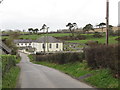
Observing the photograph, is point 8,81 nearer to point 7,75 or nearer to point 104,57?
point 7,75

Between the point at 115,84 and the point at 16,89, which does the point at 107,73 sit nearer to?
the point at 115,84

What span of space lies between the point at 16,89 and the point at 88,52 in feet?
30.2

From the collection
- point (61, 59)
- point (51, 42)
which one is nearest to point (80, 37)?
point (51, 42)

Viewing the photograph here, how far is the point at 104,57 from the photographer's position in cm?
1773

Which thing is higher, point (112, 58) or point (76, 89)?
point (112, 58)

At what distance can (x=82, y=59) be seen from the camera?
2841 centimetres

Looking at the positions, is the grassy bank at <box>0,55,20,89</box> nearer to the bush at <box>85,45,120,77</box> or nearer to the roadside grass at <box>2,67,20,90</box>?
the roadside grass at <box>2,67,20,90</box>

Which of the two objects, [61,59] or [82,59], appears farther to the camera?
[61,59]

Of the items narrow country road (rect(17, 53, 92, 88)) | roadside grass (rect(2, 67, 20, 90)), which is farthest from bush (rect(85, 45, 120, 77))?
roadside grass (rect(2, 67, 20, 90))

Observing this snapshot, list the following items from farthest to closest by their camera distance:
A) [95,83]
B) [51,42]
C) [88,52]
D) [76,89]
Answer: [51,42] < [88,52] < [95,83] < [76,89]

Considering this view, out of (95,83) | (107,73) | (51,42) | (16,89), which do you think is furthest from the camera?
(51,42)

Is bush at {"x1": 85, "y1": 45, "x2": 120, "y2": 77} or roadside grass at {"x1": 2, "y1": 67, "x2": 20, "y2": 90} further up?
bush at {"x1": 85, "y1": 45, "x2": 120, "y2": 77}

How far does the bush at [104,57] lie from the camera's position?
15125 mm

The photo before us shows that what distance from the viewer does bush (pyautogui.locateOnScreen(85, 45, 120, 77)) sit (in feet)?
49.6
